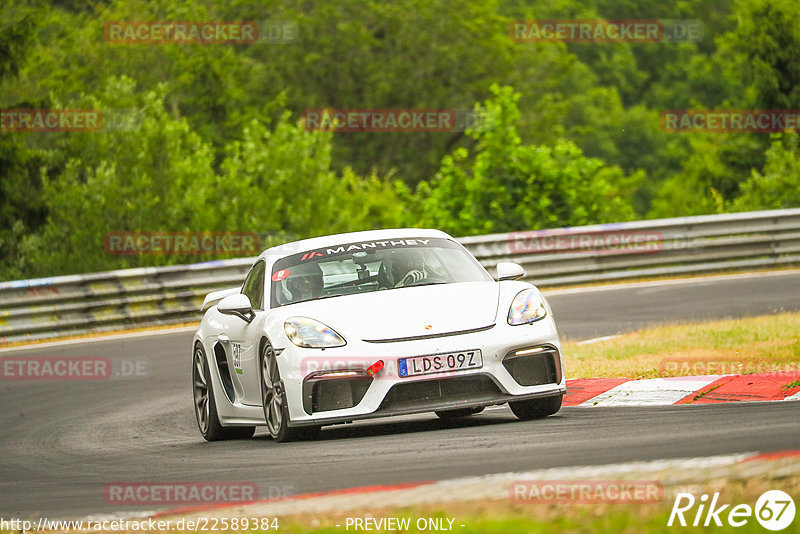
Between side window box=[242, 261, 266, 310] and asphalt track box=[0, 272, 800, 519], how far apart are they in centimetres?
95

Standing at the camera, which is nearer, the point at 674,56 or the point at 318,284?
the point at 318,284

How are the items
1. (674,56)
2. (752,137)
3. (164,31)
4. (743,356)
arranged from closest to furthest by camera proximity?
1. (743,356)
2. (752,137)
3. (164,31)
4. (674,56)

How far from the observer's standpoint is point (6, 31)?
1101 inches

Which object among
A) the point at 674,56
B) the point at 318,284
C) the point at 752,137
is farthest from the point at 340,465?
the point at 674,56

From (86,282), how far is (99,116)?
1102 centimetres

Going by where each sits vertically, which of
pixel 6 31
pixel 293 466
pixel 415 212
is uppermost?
pixel 6 31

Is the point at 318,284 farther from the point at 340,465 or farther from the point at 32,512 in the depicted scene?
the point at 32,512

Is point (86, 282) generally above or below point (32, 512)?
below

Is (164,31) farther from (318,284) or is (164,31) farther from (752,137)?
(318,284)

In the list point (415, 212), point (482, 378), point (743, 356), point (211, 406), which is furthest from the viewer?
point (415, 212)

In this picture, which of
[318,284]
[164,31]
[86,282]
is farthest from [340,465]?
[164,31]

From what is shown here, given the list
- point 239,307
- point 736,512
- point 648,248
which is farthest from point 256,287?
point 648,248

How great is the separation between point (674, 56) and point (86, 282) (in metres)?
77.7

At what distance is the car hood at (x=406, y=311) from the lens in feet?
25.7
